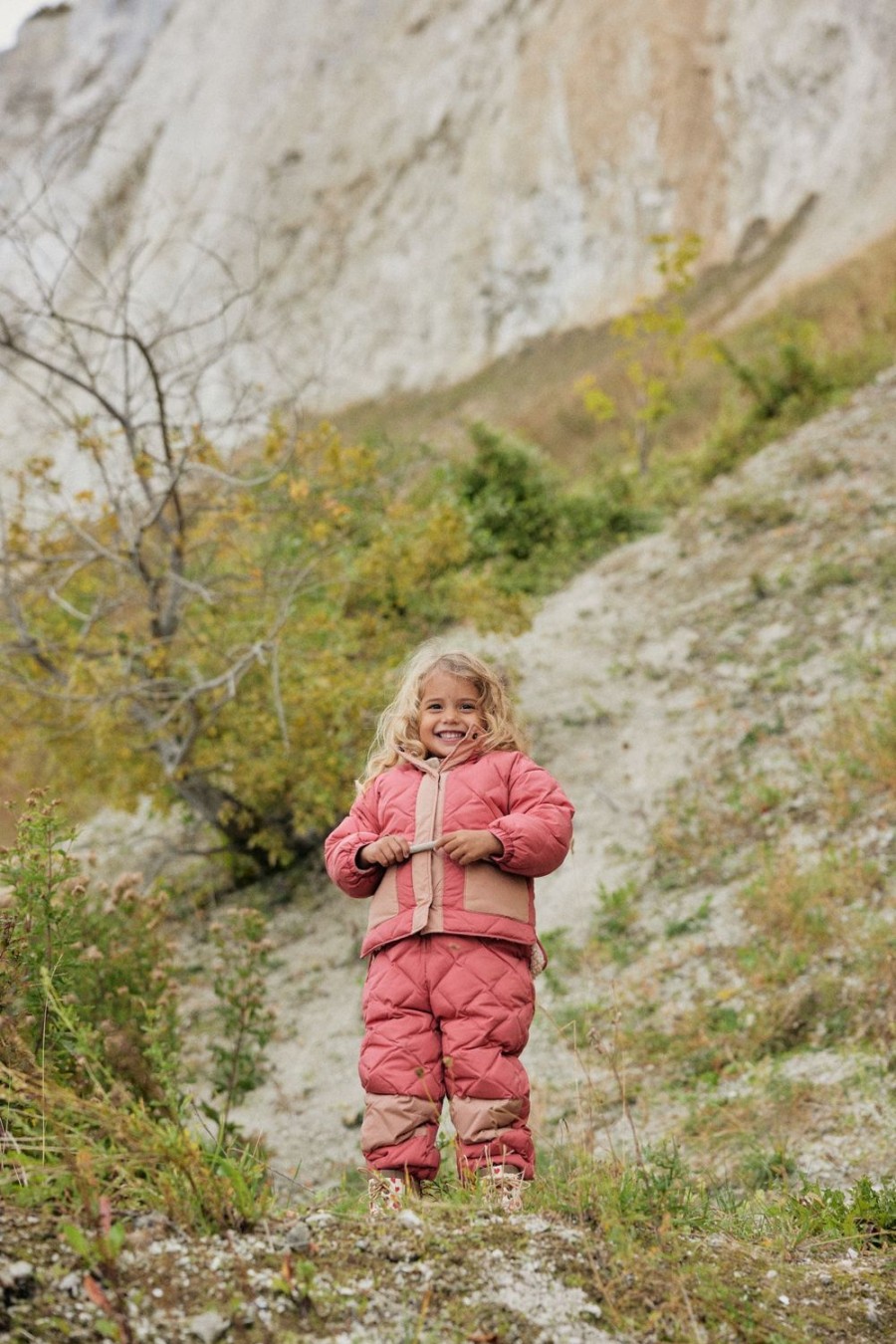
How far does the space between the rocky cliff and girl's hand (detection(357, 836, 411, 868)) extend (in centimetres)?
A: 1958

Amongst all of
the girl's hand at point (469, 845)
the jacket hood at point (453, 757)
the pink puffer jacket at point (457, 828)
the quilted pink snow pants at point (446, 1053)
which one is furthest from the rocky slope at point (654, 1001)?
the jacket hood at point (453, 757)

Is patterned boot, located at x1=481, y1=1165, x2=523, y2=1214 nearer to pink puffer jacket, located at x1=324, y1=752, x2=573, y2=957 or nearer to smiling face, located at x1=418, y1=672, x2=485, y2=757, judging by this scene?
pink puffer jacket, located at x1=324, y1=752, x2=573, y2=957

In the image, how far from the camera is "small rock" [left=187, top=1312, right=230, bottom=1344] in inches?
63.1

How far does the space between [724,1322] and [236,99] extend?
34.3m

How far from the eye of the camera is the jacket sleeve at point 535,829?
107 inches

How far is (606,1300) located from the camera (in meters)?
1.83

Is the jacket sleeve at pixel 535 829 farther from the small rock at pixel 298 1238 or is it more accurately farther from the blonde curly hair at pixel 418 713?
the small rock at pixel 298 1238

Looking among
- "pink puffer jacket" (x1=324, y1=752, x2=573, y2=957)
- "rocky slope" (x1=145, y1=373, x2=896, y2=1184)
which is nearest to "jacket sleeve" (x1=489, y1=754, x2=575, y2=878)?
"pink puffer jacket" (x1=324, y1=752, x2=573, y2=957)

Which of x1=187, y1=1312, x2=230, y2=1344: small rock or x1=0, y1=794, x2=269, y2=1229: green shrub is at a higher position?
x1=0, y1=794, x2=269, y2=1229: green shrub

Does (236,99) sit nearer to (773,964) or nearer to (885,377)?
(885,377)

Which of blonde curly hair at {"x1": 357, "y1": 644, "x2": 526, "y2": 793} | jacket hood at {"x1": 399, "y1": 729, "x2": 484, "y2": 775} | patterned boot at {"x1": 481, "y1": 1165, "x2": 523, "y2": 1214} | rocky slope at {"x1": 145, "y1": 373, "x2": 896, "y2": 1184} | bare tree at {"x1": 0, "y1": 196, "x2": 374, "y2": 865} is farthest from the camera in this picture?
bare tree at {"x1": 0, "y1": 196, "x2": 374, "y2": 865}

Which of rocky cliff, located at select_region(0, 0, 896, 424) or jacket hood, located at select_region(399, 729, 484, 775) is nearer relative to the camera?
jacket hood, located at select_region(399, 729, 484, 775)

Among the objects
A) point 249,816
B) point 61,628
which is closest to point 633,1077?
point 249,816

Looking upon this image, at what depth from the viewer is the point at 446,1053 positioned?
8.56 feet
